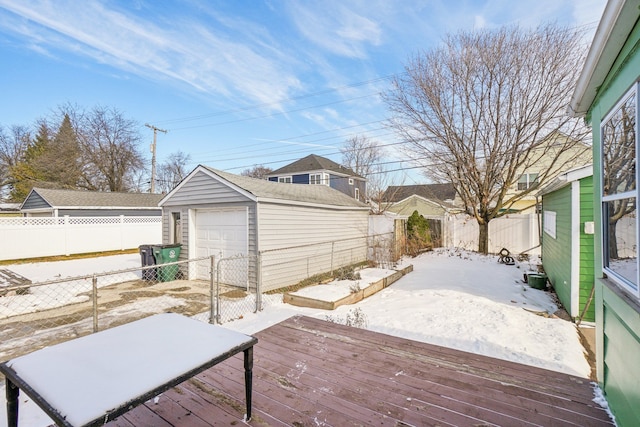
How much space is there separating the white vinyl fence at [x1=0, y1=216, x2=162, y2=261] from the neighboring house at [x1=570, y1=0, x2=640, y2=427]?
16.8 meters

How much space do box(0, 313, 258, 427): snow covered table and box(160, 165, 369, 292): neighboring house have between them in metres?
4.51

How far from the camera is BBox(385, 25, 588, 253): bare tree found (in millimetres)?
10258

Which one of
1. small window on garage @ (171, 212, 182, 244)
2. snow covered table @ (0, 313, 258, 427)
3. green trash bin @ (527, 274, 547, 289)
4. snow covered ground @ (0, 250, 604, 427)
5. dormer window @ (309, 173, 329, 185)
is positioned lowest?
snow covered ground @ (0, 250, 604, 427)

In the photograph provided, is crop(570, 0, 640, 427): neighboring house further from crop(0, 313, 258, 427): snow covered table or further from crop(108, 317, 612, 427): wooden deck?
crop(0, 313, 258, 427): snow covered table

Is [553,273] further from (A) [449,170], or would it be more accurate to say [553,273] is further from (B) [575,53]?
(B) [575,53]

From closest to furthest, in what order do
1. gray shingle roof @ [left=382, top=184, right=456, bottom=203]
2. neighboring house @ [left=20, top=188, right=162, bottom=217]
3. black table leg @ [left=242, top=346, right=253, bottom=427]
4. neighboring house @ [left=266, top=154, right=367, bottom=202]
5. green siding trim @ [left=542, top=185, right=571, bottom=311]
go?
black table leg @ [left=242, top=346, right=253, bottom=427] → green siding trim @ [left=542, top=185, right=571, bottom=311] → neighboring house @ [left=20, top=188, right=162, bottom=217] → gray shingle roof @ [left=382, top=184, right=456, bottom=203] → neighboring house @ [left=266, top=154, right=367, bottom=202]

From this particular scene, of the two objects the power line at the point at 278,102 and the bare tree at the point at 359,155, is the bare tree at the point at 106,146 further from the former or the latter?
the bare tree at the point at 359,155

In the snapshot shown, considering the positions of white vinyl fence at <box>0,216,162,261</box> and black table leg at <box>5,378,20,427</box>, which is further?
white vinyl fence at <box>0,216,162,261</box>

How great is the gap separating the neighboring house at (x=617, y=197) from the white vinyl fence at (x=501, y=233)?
33.9ft

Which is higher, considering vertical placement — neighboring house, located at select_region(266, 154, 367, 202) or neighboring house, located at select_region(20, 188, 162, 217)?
neighboring house, located at select_region(266, 154, 367, 202)

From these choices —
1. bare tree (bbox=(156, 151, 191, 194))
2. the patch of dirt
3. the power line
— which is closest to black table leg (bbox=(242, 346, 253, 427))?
the patch of dirt

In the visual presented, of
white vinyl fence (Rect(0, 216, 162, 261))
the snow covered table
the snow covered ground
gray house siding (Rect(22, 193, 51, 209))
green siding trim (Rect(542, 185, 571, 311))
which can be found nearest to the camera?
the snow covered table

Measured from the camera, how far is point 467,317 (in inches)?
191

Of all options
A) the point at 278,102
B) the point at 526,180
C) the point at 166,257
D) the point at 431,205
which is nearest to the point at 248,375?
the point at 166,257
